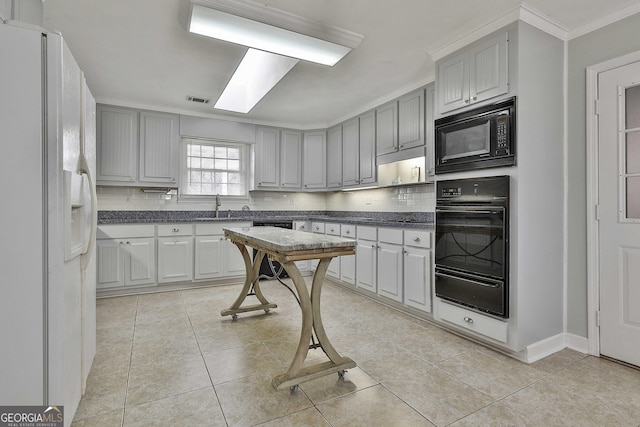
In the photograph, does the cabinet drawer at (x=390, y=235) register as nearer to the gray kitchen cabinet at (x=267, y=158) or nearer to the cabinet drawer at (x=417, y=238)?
the cabinet drawer at (x=417, y=238)

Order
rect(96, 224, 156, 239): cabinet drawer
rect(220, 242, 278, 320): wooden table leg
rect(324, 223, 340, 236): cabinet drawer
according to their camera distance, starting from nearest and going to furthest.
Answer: rect(220, 242, 278, 320): wooden table leg → rect(96, 224, 156, 239): cabinet drawer → rect(324, 223, 340, 236): cabinet drawer

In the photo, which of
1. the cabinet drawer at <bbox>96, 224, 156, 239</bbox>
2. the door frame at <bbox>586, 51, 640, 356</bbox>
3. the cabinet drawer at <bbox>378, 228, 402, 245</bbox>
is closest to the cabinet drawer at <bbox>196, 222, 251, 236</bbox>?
the cabinet drawer at <bbox>96, 224, 156, 239</bbox>

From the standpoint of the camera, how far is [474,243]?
2633mm

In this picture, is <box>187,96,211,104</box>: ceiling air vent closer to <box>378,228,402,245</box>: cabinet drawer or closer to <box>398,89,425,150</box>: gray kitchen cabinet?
<box>398,89,425,150</box>: gray kitchen cabinet

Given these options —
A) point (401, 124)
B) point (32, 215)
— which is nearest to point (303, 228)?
point (401, 124)

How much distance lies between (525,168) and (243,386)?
2484 millimetres

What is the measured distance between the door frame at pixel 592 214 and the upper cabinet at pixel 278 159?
12.7 ft

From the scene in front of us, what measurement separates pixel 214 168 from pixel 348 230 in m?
2.48

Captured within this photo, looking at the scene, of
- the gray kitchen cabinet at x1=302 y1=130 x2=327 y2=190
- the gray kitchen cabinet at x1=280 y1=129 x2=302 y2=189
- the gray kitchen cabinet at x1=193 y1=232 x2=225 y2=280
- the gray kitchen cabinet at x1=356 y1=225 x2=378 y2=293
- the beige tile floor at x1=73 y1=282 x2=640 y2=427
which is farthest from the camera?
the gray kitchen cabinet at x1=302 y1=130 x2=327 y2=190

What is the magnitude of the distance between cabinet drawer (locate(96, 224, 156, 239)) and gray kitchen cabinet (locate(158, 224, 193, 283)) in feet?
0.42

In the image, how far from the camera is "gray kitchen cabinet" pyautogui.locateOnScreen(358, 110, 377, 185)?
446 centimetres

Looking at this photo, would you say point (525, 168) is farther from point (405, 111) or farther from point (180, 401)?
point (180, 401)

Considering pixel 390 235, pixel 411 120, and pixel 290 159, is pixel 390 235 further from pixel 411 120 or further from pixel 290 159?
pixel 290 159

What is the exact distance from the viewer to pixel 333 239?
7.10ft
